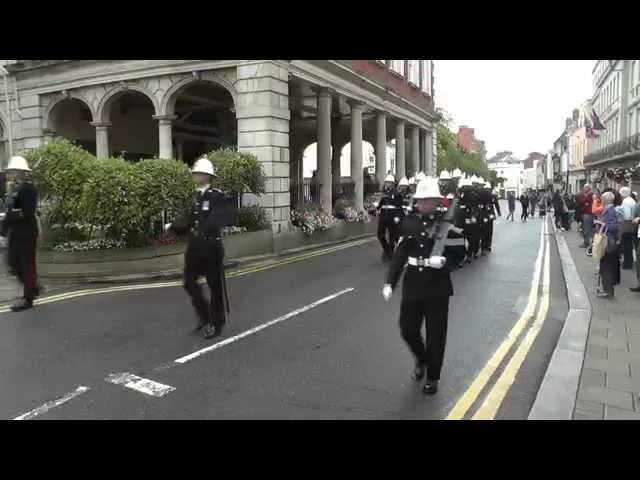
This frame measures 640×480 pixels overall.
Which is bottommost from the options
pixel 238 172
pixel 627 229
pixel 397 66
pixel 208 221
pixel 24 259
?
pixel 24 259

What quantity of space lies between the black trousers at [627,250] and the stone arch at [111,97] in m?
13.1

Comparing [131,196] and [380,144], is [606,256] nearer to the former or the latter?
[131,196]

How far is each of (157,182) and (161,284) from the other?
2.27m

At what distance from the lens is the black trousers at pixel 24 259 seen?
7738 millimetres

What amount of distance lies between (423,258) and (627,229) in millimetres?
7758

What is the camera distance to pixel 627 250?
11.5 metres

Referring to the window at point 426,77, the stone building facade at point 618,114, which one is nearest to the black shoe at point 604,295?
the window at point 426,77

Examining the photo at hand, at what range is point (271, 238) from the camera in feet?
47.8

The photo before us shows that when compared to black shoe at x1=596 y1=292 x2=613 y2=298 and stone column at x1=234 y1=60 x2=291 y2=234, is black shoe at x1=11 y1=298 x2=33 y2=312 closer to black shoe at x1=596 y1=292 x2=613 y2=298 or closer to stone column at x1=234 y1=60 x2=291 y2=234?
stone column at x1=234 y1=60 x2=291 y2=234

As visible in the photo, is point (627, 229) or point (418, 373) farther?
point (627, 229)

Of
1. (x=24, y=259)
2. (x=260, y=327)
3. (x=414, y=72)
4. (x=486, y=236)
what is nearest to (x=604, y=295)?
(x=260, y=327)

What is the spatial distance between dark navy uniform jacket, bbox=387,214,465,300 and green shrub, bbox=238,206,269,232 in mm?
9699

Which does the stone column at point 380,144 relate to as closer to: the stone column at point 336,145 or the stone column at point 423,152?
the stone column at point 336,145

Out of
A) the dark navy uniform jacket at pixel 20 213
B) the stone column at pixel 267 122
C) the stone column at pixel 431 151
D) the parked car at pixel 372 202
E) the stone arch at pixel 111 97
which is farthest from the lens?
the stone column at pixel 431 151
